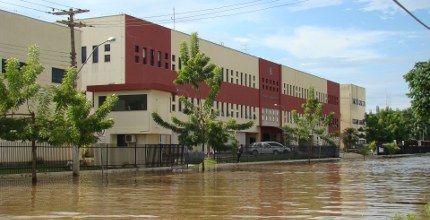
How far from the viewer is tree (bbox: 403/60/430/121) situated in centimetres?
2367

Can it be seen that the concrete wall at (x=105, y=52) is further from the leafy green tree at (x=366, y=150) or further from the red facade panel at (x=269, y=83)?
the leafy green tree at (x=366, y=150)

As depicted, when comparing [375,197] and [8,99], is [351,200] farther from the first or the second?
[8,99]

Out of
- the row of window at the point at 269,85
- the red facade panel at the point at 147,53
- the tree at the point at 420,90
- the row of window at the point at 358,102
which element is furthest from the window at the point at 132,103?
the row of window at the point at 358,102

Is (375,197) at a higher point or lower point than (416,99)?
lower

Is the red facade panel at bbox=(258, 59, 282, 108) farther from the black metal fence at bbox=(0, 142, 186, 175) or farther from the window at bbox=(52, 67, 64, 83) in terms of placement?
the black metal fence at bbox=(0, 142, 186, 175)

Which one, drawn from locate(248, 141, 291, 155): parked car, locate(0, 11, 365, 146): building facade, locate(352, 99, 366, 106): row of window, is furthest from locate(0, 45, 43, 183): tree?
locate(352, 99, 366, 106): row of window

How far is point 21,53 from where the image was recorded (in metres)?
42.5

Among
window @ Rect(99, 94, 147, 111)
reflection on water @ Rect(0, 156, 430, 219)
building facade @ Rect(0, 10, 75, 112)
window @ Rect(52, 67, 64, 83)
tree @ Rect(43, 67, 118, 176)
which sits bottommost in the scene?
reflection on water @ Rect(0, 156, 430, 219)

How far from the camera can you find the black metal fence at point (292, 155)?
53.0 m

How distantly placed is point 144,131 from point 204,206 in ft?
95.3

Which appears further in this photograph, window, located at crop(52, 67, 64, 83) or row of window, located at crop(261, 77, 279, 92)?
row of window, located at crop(261, 77, 279, 92)


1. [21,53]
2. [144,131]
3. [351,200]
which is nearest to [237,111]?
[144,131]

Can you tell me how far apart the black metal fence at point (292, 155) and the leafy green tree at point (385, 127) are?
21.6m

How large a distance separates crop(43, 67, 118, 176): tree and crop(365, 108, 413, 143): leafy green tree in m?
71.2
